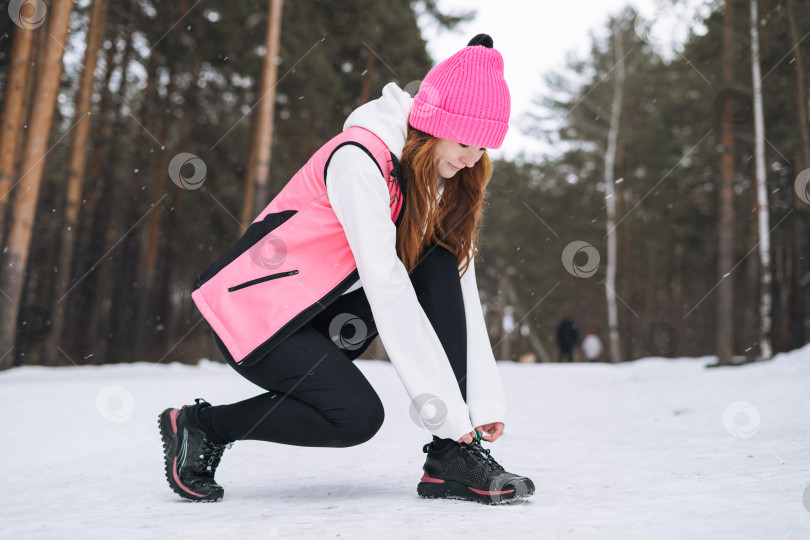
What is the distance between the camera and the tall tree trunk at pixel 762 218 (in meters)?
10.4

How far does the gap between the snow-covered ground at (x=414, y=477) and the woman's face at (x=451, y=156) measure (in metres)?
0.97

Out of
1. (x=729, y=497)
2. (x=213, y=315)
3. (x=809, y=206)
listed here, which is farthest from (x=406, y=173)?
(x=809, y=206)

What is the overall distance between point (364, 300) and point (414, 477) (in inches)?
29.6

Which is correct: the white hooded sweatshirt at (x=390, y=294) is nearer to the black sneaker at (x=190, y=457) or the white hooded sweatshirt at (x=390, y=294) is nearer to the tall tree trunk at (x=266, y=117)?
the black sneaker at (x=190, y=457)

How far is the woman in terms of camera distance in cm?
184

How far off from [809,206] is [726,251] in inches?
84.9

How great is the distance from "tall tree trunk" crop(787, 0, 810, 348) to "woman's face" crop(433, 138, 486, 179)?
951 cm

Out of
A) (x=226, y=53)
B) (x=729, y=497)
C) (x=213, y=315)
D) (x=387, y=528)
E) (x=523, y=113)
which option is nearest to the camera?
(x=387, y=528)

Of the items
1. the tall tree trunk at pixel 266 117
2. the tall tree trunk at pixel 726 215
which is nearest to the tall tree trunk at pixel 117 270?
the tall tree trunk at pixel 266 117

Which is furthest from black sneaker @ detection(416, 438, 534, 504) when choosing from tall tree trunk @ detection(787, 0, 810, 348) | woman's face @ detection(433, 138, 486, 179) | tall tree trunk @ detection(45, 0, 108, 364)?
tall tree trunk @ detection(45, 0, 108, 364)

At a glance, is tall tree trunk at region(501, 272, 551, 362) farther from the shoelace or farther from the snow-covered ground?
the shoelace

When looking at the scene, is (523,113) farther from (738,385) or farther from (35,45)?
(738,385)

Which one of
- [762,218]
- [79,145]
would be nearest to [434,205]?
[762,218]

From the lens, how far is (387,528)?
1.58 m
